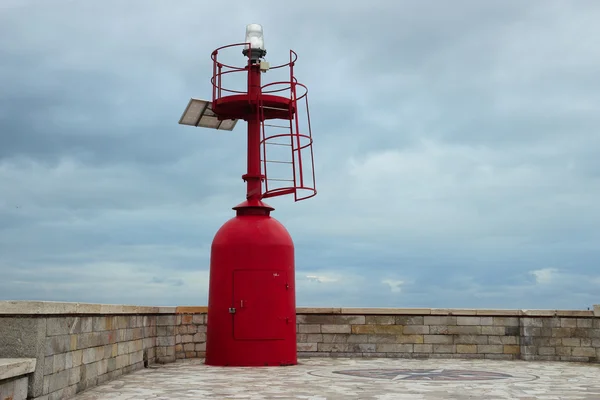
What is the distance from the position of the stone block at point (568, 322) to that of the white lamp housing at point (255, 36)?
713 cm

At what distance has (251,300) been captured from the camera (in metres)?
11.3

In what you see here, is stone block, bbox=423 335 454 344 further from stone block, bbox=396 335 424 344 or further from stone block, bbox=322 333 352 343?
stone block, bbox=322 333 352 343

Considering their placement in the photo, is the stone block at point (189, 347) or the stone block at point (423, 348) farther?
the stone block at point (423, 348)

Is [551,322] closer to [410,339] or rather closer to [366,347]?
[410,339]

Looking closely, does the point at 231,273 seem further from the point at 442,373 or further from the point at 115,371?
the point at 442,373

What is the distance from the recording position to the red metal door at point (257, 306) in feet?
36.9

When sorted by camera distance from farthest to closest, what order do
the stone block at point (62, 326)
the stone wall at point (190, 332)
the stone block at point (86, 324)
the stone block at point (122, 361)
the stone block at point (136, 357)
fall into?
the stone wall at point (190, 332), the stone block at point (136, 357), the stone block at point (122, 361), the stone block at point (86, 324), the stone block at point (62, 326)

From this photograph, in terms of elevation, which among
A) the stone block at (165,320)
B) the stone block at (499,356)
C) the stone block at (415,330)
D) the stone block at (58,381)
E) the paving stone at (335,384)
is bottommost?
the paving stone at (335,384)

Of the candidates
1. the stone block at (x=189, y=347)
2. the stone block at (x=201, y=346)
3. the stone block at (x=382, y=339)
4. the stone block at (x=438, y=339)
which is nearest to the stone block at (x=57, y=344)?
the stone block at (x=189, y=347)

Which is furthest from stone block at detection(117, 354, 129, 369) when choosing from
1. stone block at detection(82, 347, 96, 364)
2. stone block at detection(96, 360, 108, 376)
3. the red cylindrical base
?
the red cylindrical base

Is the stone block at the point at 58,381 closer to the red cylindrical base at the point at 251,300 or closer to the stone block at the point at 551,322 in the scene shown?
the red cylindrical base at the point at 251,300

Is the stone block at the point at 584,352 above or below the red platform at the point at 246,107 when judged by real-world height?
below

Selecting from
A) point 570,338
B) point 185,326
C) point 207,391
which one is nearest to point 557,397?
point 207,391

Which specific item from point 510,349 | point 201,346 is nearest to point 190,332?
point 201,346
